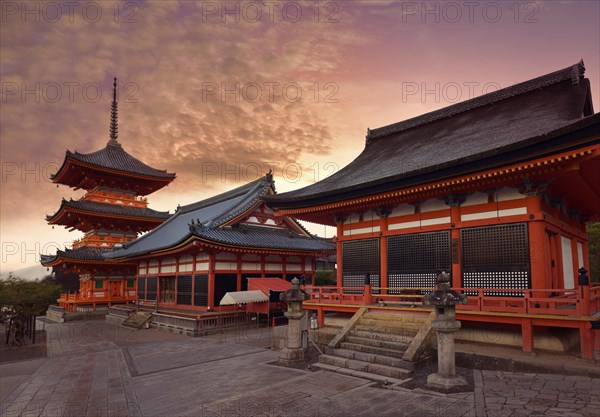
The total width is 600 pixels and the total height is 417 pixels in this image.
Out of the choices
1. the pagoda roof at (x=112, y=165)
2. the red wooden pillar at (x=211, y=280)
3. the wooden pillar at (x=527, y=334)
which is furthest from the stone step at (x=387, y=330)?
the pagoda roof at (x=112, y=165)

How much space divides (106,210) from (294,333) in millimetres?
31198

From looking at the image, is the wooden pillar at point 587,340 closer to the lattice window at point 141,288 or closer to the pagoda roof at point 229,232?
the pagoda roof at point 229,232

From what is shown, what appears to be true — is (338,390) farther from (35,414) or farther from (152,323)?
(152,323)

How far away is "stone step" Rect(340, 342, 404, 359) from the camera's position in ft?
39.5

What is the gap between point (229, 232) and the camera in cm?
2561

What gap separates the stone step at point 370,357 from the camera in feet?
37.0

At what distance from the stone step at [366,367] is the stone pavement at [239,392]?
2.19ft

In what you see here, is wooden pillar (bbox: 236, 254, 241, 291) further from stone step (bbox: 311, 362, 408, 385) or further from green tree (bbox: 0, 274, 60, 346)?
stone step (bbox: 311, 362, 408, 385)

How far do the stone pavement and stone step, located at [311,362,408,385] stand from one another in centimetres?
29

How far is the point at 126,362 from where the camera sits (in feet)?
49.5

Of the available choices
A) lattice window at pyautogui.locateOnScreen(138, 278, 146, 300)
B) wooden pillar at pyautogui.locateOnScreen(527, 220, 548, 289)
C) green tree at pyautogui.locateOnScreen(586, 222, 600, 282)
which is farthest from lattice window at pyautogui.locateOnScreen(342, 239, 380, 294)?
green tree at pyautogui.locateOnScreen(586, 222, 600, 282)

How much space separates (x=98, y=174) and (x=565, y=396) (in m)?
41.3

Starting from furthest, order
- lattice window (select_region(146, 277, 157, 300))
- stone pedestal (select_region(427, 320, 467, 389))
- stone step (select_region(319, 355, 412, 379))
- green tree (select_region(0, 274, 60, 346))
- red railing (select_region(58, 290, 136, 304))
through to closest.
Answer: red railing (select_region(58, 290, 136, 304)) < lattice window (select_region(146, 277, 157, 300)) < green tree (select_region(0, 274, 60, 346)) < stone step (select_region(319, 355, 412, 379)) < stone pedestal (select_region(427, 320, 467, 389))

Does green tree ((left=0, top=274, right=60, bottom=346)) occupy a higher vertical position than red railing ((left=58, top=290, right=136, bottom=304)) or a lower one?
higher
